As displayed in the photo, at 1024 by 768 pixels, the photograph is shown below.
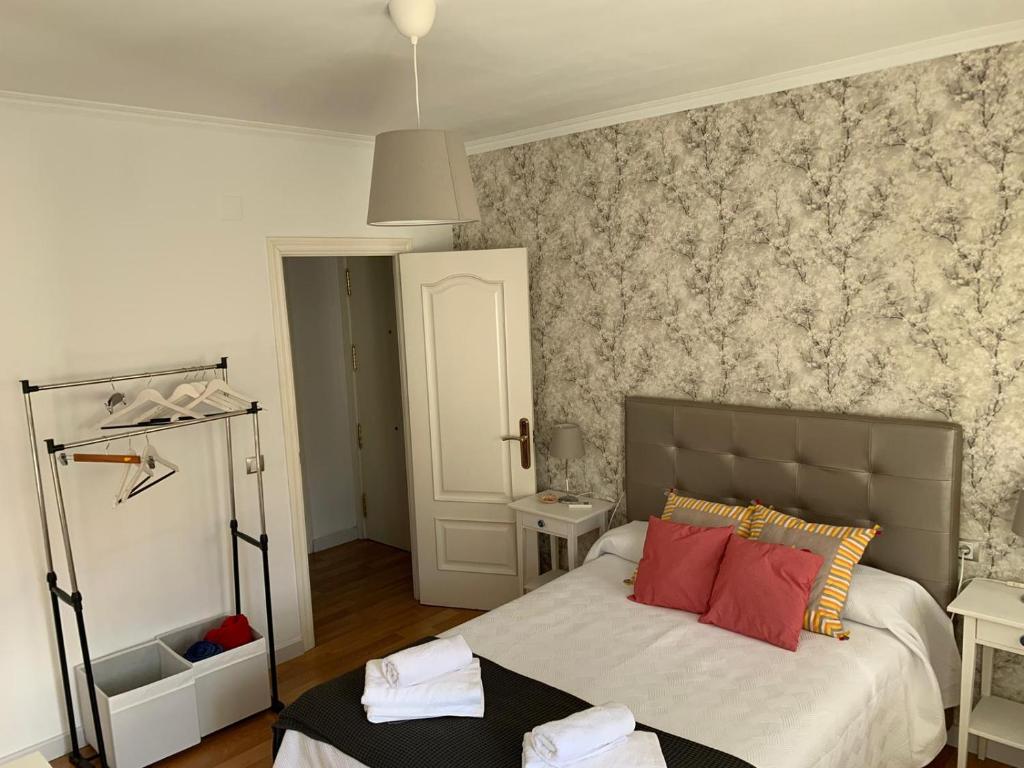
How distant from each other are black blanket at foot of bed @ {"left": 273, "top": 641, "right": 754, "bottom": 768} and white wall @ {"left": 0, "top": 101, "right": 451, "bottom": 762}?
1.42 m

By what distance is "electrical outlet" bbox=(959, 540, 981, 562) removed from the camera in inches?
116

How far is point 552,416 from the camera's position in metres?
4.36

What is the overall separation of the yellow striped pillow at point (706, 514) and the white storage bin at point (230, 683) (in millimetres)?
1704

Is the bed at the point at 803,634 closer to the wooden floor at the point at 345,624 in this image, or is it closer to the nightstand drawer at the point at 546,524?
the nightstand drawer at the point at 546,524

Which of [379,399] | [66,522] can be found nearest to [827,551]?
[66,522]

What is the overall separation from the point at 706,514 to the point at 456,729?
151 centimetres

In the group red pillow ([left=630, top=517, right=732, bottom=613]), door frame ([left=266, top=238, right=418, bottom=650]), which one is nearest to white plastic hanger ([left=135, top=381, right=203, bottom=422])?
door frame ([left=266, top=238, right=418, bottom=650])

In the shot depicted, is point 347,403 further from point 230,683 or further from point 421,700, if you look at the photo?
point 421,700

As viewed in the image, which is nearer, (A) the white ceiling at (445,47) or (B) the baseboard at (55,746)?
(A) the white ceiling at (445,47)

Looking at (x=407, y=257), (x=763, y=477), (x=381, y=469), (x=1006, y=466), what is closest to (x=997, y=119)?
(x=1006, y=466)

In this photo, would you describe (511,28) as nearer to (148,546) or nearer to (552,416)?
(552,416)

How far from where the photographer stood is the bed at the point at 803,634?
2.36 meters

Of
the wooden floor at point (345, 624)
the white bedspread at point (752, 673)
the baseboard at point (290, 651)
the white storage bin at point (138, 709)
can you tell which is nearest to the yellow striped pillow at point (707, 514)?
the white bedspread at point (752, 673)

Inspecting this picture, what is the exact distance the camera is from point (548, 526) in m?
4.01
